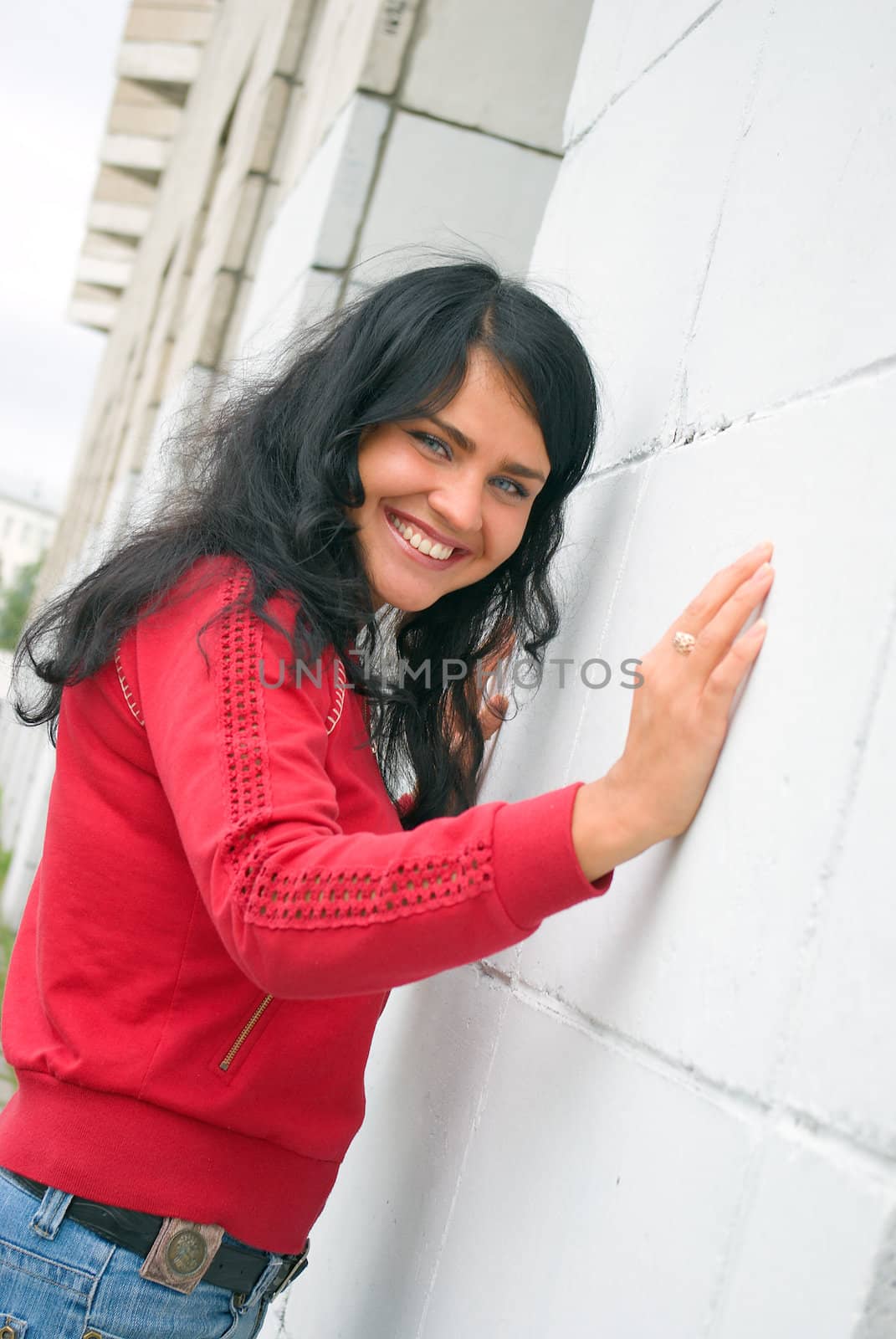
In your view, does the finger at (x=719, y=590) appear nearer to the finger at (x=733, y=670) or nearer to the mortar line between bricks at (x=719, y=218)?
the finger at (x=733, y=670)

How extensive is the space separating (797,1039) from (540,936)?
647mm

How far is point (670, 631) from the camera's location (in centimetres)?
132

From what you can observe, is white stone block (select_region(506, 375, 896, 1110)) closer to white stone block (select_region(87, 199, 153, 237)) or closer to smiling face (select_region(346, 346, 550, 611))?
smiling face (select_region(346, 346, 550, 611))

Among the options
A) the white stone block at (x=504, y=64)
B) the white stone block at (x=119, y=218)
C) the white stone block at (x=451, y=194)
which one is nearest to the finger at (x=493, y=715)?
the white stone block at (x=451, y=194)

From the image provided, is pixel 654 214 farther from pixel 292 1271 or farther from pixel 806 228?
pixel 292 1271

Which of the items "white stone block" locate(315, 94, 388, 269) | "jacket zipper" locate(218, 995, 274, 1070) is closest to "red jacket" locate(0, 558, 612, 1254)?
"jacket zipper" locate(218, 995, 274, 1070)

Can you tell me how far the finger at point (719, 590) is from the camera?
1259mm

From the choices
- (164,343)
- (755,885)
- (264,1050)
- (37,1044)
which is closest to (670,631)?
(755,885)

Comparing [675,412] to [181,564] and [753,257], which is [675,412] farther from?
[181,564]

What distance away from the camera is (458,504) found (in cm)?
165

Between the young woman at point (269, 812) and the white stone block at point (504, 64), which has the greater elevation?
the white stone block at point (504, 64)

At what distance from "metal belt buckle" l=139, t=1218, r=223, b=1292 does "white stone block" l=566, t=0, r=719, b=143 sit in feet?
5.19

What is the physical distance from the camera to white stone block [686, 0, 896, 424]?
1.18m

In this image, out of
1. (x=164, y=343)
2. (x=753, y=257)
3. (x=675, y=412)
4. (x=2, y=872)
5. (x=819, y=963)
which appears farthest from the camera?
(x=2, y=872)
